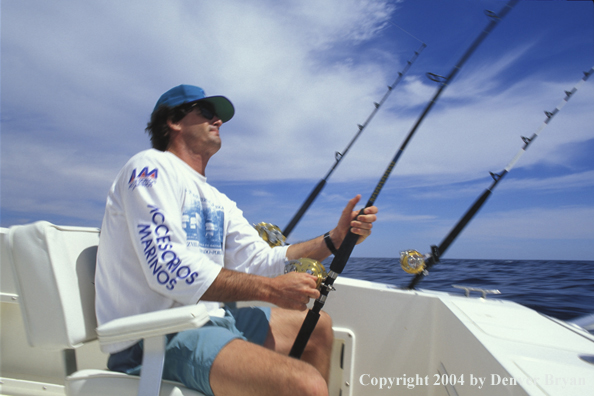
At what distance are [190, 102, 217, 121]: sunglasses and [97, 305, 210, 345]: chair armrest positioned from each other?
0.93 m

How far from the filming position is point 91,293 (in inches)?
45.8

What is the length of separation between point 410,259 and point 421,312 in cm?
27

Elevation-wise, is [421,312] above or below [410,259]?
below

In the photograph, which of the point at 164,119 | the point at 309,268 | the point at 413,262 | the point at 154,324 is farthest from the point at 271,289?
the point at 413,262

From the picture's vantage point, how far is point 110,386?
1.02 m

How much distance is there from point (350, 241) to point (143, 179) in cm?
85

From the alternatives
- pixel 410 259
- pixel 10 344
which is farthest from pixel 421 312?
pixel 10 344

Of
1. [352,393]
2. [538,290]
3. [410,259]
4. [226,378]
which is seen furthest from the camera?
[538,290]

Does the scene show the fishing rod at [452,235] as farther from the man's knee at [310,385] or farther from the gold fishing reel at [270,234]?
the man's knee at [310,385]

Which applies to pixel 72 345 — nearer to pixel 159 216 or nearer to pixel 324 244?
pixel 159 216

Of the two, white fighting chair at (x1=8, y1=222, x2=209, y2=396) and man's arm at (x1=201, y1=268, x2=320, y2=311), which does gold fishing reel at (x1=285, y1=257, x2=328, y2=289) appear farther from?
white fighting chair at (x1=8, y1=222, x2=209, y2=396)

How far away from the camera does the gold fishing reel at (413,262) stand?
1901 millimetres

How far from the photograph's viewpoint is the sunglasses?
5.13 feet

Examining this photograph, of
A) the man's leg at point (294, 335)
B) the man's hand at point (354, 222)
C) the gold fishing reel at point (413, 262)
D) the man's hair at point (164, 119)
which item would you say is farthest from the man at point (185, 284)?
the gold fishing reel at point (413, 262)
